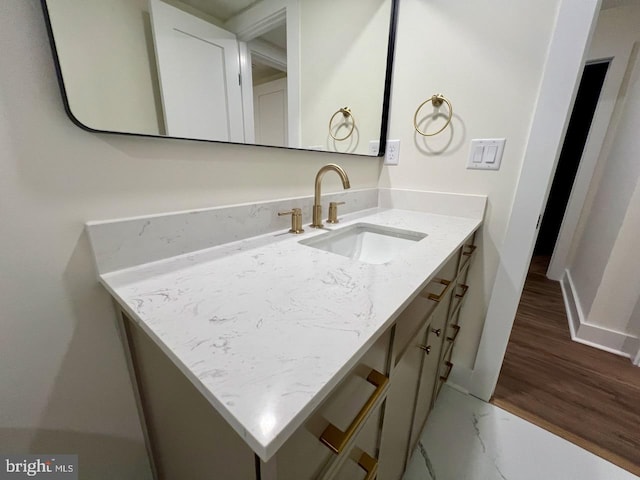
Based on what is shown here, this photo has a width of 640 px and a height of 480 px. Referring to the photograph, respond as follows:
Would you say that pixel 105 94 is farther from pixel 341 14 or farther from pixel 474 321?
pixel 474 321

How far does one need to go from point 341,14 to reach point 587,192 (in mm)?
2519

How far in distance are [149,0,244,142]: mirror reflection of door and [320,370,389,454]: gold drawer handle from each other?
68 cm

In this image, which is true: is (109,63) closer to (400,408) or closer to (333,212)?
(333,212)

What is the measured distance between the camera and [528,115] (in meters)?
0.98

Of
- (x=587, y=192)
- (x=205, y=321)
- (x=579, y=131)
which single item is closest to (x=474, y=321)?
(x=205, y=321)

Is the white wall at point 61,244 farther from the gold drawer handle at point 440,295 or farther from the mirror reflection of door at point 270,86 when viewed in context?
the gold drawer handle at point 440,295

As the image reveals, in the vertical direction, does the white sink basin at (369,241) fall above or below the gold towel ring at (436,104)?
below

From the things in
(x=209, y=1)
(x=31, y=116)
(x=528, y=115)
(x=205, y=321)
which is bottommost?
(x=205, y=321)

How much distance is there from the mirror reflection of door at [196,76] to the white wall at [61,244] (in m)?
0.06

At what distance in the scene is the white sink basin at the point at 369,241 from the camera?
962 millimetres

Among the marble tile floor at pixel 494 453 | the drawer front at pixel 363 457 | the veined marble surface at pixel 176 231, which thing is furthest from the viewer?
the marble tile floor at pixel 494 453

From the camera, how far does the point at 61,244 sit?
1.63ft

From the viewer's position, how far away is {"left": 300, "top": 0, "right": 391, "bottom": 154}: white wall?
1.03 meters

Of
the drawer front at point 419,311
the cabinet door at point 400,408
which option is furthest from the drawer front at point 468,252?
the cabinet door at point 400,408
